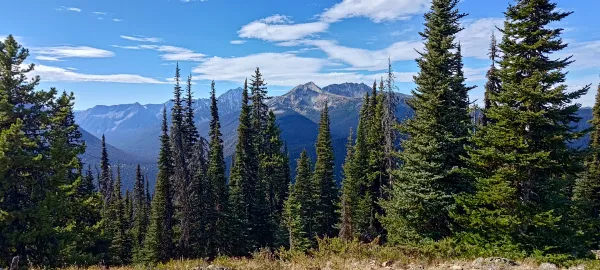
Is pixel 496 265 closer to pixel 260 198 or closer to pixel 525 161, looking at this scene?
pixel 525 161

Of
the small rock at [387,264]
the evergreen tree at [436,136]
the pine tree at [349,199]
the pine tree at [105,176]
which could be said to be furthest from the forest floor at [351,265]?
the pine tree at [105,176]

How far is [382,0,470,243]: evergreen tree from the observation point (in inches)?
715

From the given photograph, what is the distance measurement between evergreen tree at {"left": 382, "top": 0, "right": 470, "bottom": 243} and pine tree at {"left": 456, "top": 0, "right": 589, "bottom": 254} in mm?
1935

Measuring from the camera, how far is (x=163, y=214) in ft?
124

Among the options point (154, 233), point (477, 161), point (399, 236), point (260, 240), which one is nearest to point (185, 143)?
point (154, 233)

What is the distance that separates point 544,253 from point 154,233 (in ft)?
110

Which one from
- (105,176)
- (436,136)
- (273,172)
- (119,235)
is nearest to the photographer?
(436,136)

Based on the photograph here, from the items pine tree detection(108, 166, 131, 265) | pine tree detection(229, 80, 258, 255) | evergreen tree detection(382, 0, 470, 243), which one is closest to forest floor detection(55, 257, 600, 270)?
evergreen tree detection(382, 0, 470, 243)

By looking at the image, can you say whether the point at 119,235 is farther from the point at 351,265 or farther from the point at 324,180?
the point at 351,265

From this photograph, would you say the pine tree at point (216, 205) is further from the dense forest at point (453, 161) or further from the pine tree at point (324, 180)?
the dense forest at point (453, 161)

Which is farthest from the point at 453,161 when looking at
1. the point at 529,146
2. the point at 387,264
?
the point at 387,264

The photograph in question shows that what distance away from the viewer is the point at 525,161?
15.1m

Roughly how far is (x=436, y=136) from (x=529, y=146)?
401 centimetres

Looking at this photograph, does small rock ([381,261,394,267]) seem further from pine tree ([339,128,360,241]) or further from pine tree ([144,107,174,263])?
pine tree ([144,107,174,263])
